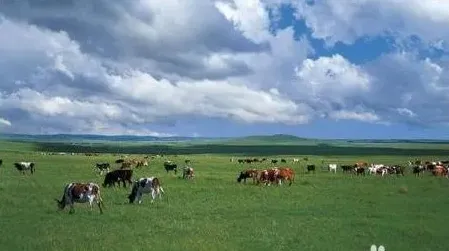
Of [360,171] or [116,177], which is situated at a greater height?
[360,171]

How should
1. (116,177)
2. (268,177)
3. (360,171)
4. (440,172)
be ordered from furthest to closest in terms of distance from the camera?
(360,171)
(440,172)
(268,177)
(116,177)

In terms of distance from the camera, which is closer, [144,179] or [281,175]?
[144,179]

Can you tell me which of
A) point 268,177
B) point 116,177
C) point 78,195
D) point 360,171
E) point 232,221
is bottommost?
point 232,221

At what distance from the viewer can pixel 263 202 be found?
3073cm

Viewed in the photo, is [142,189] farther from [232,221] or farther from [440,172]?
[440,172]

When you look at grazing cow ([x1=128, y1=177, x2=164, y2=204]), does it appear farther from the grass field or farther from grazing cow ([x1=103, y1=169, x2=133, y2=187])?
grazing cow ([x1=103, y1=169, x2=133, y2=187])

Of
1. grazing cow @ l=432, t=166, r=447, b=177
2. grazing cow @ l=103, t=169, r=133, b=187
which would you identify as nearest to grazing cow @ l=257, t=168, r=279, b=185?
grazing cow @ l=103, t=169, r=133, b=187

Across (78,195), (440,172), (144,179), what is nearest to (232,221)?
(78,195)

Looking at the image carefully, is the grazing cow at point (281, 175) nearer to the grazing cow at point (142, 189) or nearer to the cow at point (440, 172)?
the grazing cow at point (142, 189)

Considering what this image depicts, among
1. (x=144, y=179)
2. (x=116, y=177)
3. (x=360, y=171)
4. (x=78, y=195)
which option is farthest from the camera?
(x=360, y=171)

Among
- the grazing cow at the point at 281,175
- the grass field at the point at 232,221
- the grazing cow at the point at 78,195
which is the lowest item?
the grass field at the point at 232,221

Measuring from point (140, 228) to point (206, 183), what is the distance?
71.9 feet

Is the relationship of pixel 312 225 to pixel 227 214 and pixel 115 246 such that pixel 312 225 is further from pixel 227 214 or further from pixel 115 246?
pixel 115 246

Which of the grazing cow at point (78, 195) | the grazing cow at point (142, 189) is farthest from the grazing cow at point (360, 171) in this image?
the grazing cow at point (78, 195)
